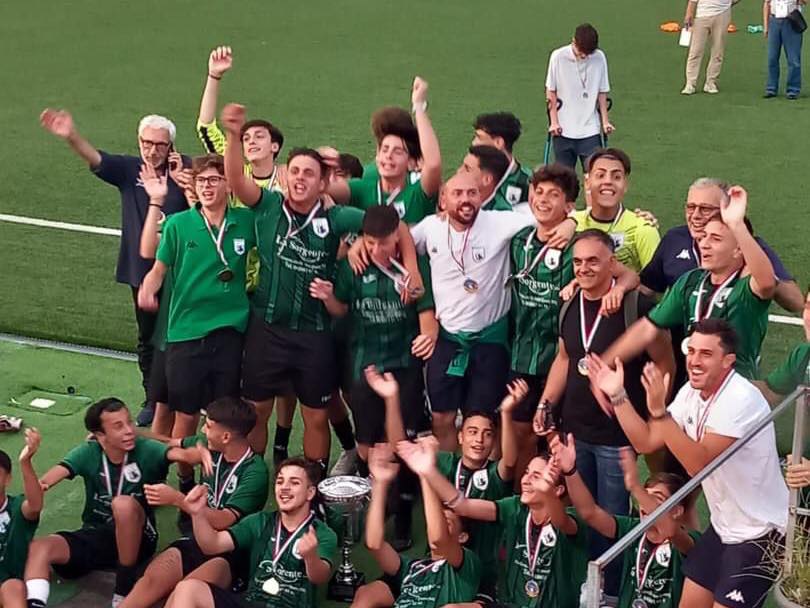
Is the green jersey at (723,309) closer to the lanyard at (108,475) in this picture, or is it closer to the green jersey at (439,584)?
the green jersey at (439,584)

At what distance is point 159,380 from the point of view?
25.0 feet

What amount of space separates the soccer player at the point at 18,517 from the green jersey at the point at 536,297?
94.4 inches

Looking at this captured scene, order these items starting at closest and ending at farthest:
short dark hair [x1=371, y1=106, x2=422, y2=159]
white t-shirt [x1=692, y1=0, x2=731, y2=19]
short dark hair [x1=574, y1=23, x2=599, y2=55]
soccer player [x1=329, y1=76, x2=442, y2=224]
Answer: soccer player [x1=329, y1=76, x2=442, y2=224], short dark hair [x1=371, y1=106, x2=422, y2=159], short dark hair [x1=574, y1=23, x2=599, y2=55], white t-shirt [x1=692, y1=0, x2=731, y2=19]

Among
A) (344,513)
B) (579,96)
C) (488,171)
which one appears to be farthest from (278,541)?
(579,96)

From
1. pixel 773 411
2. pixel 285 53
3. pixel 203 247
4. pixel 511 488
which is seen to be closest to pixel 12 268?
pixel 203 247

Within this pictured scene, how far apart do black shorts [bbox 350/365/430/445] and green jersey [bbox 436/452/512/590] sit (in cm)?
67

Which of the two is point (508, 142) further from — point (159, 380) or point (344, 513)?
point (344, 513)

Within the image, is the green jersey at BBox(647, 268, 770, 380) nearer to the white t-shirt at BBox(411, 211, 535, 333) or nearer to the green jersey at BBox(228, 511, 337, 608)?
the white t-shirt at BBox(411, 211, 535, 333)

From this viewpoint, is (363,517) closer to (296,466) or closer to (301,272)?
(296,466)

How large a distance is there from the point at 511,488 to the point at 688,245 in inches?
61.0

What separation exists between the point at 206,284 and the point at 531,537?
7.54ft

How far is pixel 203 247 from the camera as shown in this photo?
7.11 meters

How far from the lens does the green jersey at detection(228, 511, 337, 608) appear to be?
20.0ft

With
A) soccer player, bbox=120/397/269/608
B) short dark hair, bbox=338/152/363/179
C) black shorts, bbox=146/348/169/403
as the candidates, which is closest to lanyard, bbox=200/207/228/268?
black shorts, bbox=146/348/169/403
